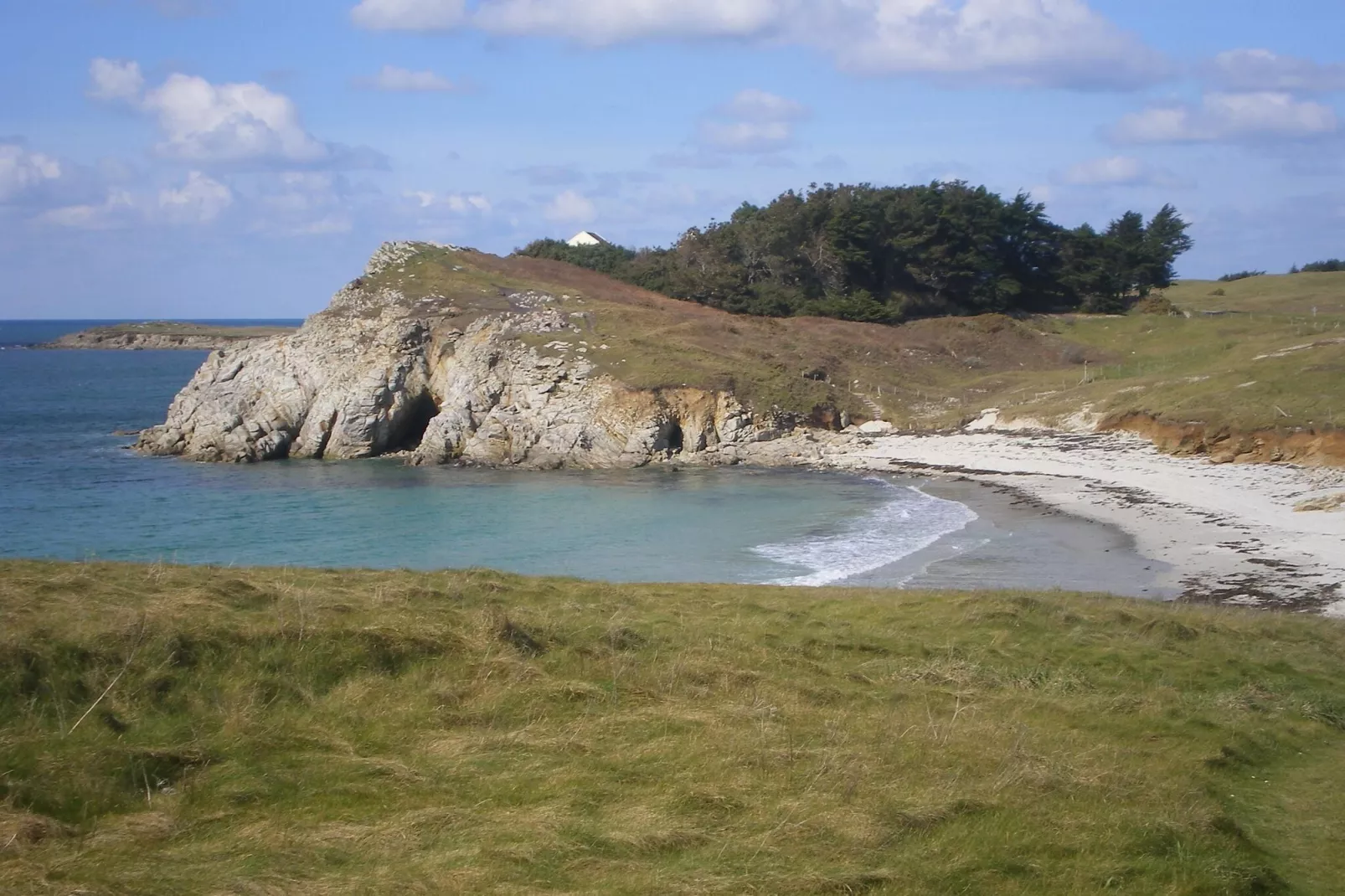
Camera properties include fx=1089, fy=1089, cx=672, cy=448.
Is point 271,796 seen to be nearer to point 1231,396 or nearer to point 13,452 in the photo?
point 1231,396

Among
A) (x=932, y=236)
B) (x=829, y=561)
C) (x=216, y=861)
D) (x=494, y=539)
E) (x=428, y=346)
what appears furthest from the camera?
(x=932, y=236)

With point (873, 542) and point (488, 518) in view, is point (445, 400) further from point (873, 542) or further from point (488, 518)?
point (873, 542)

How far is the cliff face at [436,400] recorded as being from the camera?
53.5 m

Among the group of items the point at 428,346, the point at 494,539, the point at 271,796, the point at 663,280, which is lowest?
the point at 494,539

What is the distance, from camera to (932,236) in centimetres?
7912

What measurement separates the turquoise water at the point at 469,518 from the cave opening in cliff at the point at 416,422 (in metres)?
4.08

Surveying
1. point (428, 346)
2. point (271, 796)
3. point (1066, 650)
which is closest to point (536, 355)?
point (428, 346)

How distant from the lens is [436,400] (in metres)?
59.4

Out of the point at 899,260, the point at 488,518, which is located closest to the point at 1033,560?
the point at 488,518

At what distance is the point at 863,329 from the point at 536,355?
77.4 feet

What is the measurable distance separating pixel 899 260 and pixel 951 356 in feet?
49.8

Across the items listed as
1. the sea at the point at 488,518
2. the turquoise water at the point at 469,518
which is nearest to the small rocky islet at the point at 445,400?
the sea at the point at 488,518

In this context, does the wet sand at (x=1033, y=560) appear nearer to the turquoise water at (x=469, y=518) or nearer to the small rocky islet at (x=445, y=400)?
the turquoise water at (x=469, y=518)

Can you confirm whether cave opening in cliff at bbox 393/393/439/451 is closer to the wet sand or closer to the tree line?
the tree line
